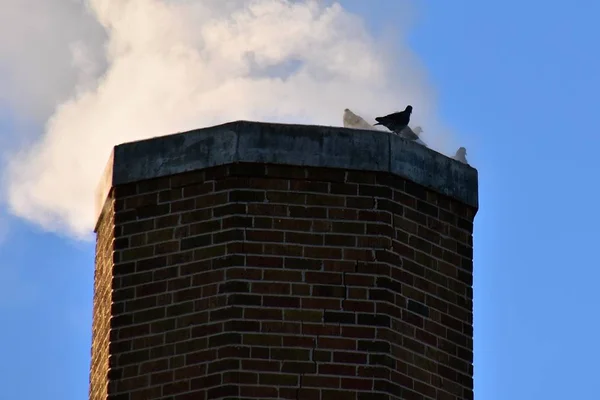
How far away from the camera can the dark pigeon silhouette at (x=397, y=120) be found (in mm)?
12594

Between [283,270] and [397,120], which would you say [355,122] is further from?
[283,270]

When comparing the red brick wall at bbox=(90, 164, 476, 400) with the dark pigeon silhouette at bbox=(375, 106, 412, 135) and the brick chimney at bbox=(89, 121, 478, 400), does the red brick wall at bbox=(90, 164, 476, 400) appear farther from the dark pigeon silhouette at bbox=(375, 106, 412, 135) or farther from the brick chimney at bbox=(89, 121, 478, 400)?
the dark pigeon silhouette at bbox=(375, 106, 412, 135)

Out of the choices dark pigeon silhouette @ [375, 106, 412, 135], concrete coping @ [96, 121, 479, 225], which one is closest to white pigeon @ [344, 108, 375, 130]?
dark pigeon silhouette @ [375, 106, 412, 135]

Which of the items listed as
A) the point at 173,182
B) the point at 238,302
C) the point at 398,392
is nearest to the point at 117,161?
the point at 173,182

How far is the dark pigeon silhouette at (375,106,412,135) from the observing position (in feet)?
41.3

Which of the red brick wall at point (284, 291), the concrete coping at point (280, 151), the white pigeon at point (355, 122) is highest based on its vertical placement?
the white pigeon at point (355, 122)

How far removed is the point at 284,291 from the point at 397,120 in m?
2.12

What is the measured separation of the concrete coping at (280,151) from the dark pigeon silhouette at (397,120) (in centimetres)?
90

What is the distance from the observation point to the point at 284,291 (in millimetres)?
11008

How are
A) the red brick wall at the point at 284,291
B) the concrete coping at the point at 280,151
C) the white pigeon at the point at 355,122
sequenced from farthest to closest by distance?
the white pigeon at the point at 355,122
the concrete coping at the point at 280,151
the red brick wall at the point at 284,291

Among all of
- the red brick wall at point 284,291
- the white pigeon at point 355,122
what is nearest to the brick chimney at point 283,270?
the red brick wall at point 284,291

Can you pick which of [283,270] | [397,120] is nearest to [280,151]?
[283,270]

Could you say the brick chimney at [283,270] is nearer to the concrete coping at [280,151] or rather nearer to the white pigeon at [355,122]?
the concrete coping at [280,151]

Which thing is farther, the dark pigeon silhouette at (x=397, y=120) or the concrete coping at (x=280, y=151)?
the dark pigeon silhouette at (x=397, y=120)
